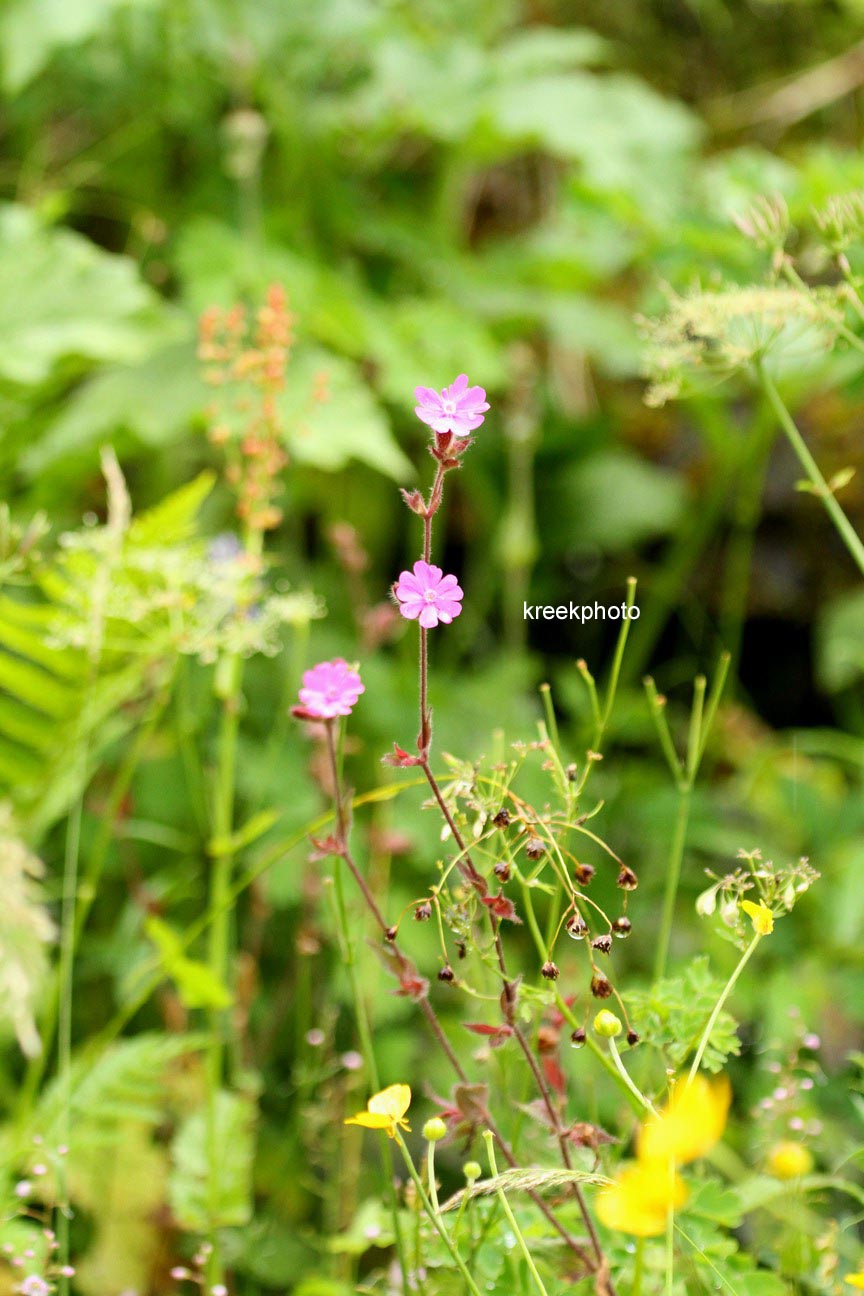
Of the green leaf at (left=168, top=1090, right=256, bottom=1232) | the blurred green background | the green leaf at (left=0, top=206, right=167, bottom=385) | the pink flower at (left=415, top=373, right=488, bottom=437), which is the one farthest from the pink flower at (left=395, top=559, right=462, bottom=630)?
the green leaf at (left=0, top=206, right=167, bottom=385)

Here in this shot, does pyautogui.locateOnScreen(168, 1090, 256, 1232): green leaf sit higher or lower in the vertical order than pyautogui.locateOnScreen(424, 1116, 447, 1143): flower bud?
lower

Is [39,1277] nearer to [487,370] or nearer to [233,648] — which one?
[233,648]

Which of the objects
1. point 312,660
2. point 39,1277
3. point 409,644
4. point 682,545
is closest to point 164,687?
point 39,1277

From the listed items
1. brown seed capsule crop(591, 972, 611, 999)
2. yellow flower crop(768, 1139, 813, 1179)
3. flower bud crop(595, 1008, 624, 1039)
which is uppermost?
brown seed capsule crop(591, 972, 611, 999)

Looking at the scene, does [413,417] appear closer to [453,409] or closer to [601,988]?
[453,409]

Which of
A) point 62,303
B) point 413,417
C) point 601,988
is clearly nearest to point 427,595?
point 601,988

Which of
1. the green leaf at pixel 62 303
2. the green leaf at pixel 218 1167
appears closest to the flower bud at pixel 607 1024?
the green leaf at pixel 218 1167

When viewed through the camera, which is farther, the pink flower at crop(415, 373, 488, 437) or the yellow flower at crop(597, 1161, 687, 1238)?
the pink flower at crop(415, 373, 488, 437)

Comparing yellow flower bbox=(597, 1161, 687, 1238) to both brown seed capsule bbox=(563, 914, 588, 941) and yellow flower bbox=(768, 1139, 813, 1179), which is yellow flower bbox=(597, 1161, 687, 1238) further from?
yellow flower bbox=(768, 1139, 813, 1179)
